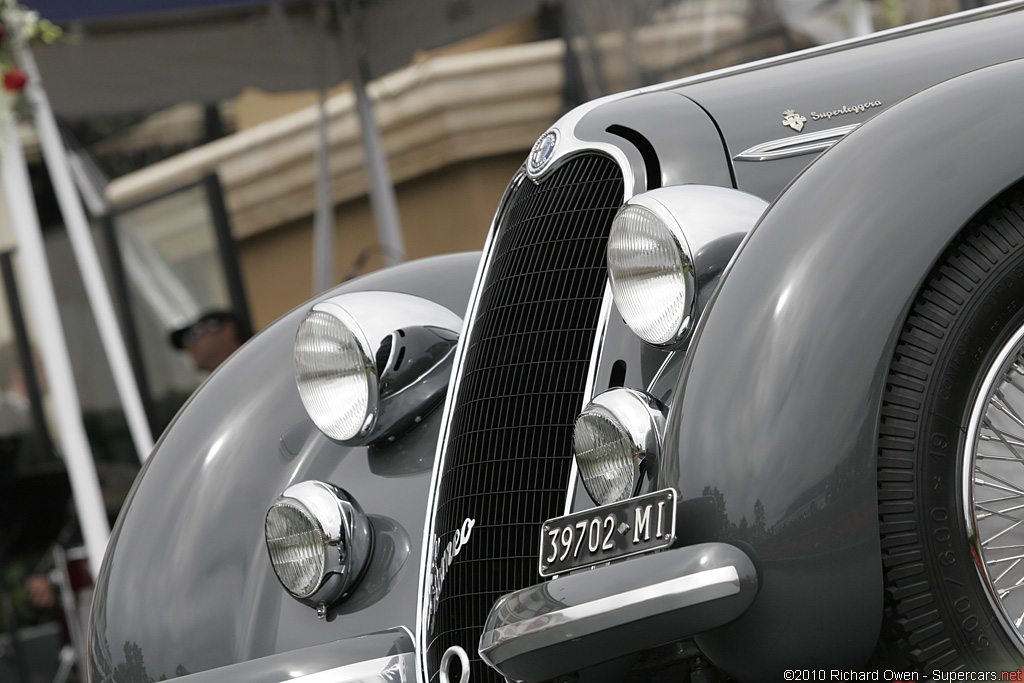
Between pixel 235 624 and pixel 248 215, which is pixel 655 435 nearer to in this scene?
pixel 235 624

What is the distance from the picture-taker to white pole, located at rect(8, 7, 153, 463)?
5.80 m

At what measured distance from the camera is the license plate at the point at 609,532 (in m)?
1.39

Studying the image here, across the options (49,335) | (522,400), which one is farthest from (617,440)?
(49,335)

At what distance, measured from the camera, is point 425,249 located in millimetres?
9758

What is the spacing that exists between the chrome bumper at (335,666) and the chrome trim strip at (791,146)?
38.1 inches

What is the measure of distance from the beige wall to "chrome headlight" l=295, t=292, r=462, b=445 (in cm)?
721

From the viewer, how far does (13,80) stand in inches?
219

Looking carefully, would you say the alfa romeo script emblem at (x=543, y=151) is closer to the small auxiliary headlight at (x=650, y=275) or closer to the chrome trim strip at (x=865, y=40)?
the chrome trim strip at (x=865, y=40)

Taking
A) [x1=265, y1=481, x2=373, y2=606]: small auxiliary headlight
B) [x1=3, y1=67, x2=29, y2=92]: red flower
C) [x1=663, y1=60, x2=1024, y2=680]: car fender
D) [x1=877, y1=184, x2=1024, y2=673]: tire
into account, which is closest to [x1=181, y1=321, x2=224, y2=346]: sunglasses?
[x1=3, y1=67, x2=29, y2=92]: red flower

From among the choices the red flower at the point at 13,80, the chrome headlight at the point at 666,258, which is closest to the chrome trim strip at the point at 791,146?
the chrome headlight at the point at 666,258

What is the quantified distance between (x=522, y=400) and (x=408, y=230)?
26.7 ft

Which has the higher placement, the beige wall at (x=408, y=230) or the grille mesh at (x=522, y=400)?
the beige wall at (x=408, y=230)

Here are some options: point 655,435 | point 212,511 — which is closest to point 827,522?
point 655,435

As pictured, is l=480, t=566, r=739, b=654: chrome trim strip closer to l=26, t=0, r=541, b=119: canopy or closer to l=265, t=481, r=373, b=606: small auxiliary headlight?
l=265, t=481, r=373, b=606: small auxiliary headlight
